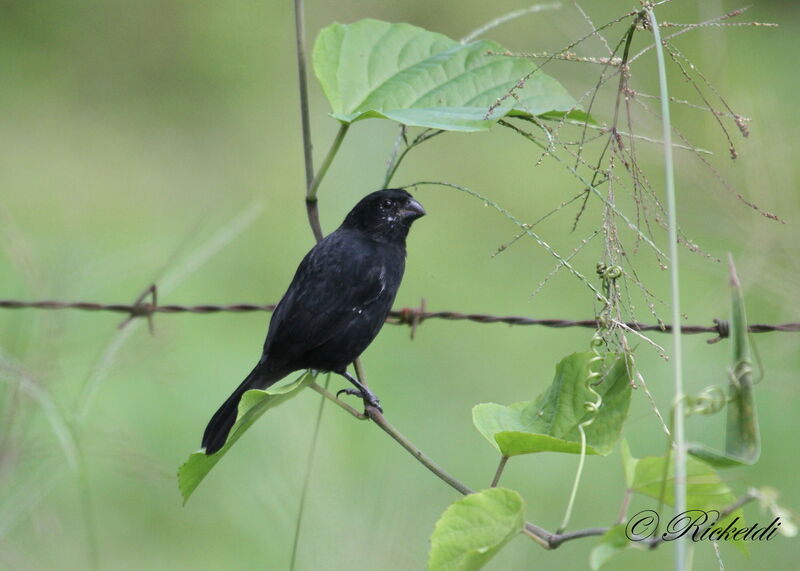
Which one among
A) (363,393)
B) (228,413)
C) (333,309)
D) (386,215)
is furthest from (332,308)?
(228,413)

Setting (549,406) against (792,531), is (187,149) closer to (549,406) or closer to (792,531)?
(549,406)

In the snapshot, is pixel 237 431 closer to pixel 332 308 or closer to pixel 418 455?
pixel 418 455

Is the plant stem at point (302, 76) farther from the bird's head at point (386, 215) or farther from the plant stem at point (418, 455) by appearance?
the bird's head at point (386, 215)

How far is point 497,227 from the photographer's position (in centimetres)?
675

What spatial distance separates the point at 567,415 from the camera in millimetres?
1473

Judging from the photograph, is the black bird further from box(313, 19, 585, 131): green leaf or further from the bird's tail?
box(313, 19, 585, 131): green leaf

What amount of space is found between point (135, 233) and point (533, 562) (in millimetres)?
4288

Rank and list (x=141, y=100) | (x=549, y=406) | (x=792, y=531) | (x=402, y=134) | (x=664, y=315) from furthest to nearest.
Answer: (x=141, y=100) < (x=664, y=315) < (x=402, y=134) < (x=549, y=406) < (x=792, y=531)

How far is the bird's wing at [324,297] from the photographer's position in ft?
9.01

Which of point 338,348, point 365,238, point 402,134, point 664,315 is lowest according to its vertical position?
point 664,315

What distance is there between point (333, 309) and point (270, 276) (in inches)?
141

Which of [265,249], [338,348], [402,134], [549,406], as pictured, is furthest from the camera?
[265,249]

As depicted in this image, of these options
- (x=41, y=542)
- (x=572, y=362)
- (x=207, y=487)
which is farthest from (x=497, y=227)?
(x=572, y=362)

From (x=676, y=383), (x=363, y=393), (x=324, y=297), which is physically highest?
(x=676, y=383)
